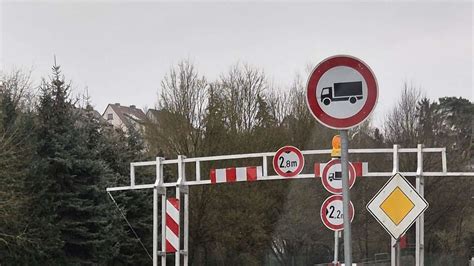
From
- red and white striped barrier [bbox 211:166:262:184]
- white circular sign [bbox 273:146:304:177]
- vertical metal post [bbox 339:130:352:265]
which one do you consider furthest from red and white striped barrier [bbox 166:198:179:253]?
vertical metal post [bbox 339:130:352:265]

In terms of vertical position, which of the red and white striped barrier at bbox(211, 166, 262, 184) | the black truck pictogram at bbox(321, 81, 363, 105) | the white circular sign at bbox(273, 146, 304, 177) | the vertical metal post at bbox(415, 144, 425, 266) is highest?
the black truck pictogram at bbox(321, 81, 363, 105)

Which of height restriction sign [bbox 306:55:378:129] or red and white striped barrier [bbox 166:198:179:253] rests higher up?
height restriction sign [bbox 306:55:378:129]

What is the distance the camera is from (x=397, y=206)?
6941 millimetres

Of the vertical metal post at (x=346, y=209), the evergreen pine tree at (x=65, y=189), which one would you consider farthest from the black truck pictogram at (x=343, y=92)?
the evergreen pine tree at (x=65, y=189)

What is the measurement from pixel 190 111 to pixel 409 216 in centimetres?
2567

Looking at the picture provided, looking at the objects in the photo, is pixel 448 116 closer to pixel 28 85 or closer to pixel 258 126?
pixel 258 126

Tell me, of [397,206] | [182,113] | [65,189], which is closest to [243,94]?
[182,113]

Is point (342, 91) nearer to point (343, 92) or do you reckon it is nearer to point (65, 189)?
point (343, 92)

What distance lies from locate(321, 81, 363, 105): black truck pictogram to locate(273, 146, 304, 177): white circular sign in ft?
25.0

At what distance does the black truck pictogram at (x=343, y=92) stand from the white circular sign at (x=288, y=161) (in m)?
7.62

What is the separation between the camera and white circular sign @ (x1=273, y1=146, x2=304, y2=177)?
13.2m

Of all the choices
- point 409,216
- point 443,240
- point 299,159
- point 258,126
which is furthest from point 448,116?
point 409,216

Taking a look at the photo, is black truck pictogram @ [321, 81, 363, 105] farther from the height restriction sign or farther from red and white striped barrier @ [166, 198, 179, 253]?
red and white striped barrier @ [166, 198, 179, 253]

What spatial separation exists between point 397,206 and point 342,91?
197cm
